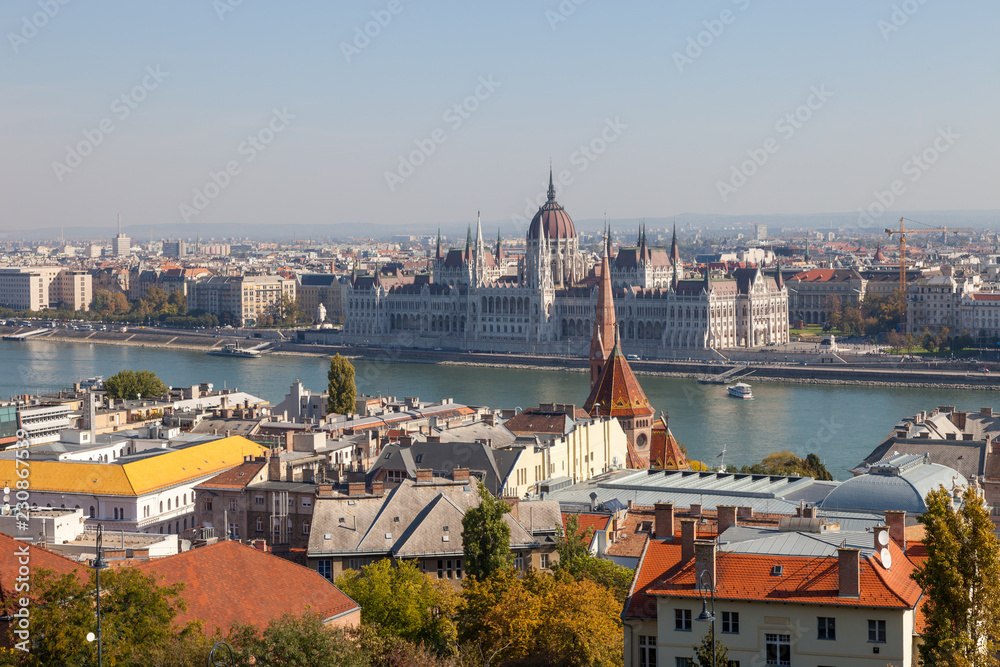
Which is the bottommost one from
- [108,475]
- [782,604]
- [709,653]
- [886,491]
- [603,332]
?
[108,475]

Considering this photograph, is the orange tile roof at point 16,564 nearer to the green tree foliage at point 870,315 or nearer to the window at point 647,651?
the window at point 647,651

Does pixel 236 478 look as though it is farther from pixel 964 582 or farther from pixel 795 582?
pixel 964 582

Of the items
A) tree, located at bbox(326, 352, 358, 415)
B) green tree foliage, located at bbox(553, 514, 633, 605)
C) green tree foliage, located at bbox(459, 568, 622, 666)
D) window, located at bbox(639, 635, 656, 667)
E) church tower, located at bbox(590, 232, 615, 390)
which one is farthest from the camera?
tree, located at bbox(326, 352, 358, 415)

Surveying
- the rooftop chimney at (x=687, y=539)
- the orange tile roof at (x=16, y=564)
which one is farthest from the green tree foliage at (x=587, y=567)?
the orange tile roof at (x=16, y=564)

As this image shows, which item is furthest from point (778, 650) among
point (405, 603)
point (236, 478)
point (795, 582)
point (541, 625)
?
point (236, 478)

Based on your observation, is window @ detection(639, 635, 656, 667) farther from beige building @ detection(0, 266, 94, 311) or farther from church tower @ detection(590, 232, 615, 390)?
beige building @ detection(0, 266, 94, 311)

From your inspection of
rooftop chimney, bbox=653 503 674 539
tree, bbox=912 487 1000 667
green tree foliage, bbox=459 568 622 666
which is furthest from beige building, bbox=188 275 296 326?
tree, bbox=912 487 1000 667
